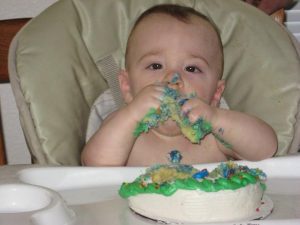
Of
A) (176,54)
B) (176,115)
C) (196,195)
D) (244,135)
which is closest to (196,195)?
(196,195)

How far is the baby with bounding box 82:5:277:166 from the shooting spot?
1.02m

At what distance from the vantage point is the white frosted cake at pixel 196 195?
2.36 ft

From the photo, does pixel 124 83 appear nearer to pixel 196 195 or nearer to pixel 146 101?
pixel 146 101

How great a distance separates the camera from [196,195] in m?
0.72

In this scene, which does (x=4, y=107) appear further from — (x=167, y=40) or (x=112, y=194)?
(x=112, y=194)

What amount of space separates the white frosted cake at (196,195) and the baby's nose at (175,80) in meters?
0.28

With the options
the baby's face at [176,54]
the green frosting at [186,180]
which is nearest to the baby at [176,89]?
the baby's face at [176,54]

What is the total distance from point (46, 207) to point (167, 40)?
523 millimetres

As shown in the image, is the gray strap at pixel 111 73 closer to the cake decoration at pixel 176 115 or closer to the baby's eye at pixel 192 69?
the baby's eye at pixel 192 69

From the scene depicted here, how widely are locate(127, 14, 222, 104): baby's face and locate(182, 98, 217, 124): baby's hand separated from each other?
Answer: 124 millimetres

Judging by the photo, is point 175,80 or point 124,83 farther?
point 124,83

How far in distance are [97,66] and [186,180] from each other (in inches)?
20.2

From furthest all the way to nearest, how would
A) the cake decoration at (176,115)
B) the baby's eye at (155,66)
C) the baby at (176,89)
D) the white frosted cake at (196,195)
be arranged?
1. the baby's eye at (155,66)
2. the baby at (176,89)
3. the cake decoration at (176,115)
4. the white frosted cake at (196,195)

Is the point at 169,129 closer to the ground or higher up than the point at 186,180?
closer to the ground
